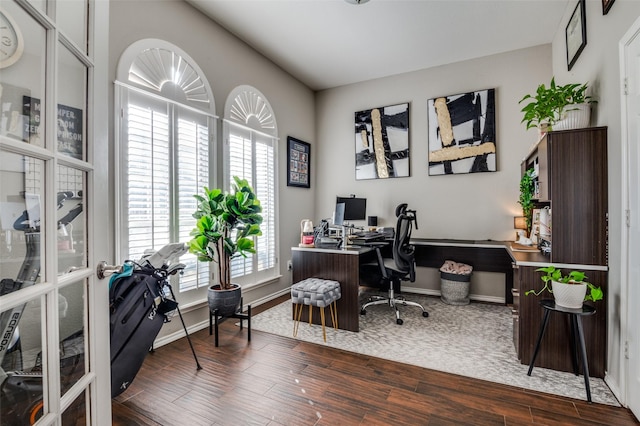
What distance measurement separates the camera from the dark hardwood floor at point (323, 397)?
5.59 ft

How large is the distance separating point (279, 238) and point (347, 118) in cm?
229

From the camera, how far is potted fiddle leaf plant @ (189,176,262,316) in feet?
8.86

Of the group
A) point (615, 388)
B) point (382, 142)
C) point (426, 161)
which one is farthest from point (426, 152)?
point (615, 388)

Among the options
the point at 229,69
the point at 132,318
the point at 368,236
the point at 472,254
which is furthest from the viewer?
the point at 472,254

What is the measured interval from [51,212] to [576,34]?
388 centimetres

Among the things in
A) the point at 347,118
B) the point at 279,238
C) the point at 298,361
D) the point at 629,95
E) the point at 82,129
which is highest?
the point at 347,118

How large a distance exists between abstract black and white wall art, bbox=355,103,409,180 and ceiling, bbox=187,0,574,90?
669mm

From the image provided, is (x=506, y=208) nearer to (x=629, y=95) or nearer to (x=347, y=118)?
(x=629, y=95)

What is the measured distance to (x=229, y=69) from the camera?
3.48 meters

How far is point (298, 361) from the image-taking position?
2379 mm

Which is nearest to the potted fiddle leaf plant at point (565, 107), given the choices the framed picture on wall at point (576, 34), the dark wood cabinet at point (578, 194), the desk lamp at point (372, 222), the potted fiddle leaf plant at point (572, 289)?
the dark wood cabinet at point (578, 194)

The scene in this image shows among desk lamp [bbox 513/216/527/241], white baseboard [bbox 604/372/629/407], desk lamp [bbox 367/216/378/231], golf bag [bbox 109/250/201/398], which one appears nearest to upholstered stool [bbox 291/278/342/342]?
golf bag [bbox 109/250/201/398]

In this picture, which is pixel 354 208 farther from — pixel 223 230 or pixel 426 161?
pixel 223 230

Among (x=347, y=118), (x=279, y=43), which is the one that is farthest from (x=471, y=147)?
(x=279, y=43)
